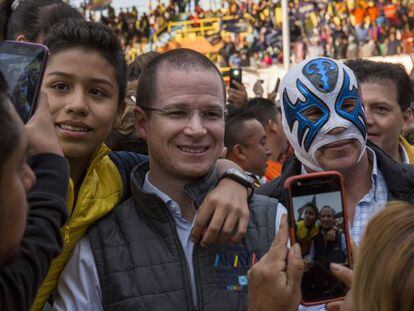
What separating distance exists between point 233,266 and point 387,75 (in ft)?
5.54

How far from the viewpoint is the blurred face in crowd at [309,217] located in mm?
1792

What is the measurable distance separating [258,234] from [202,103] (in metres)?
0.45

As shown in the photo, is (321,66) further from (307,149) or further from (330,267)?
(330,267)

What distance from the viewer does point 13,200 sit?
1.56 meters

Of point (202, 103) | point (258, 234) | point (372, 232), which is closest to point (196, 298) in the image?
point (258, 234)

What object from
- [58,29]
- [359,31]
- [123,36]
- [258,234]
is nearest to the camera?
[258,234]

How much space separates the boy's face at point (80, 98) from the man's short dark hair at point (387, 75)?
1.57 metres

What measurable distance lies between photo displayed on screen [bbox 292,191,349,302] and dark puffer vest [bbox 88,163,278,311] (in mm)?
454

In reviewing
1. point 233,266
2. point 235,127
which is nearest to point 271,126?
point 235,127

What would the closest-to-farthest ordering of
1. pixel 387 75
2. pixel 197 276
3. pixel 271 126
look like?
pixel 197 276, pixel 387 75, pixel 271 126

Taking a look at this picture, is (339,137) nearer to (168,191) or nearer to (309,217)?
(168,191)

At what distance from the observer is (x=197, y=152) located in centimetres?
237

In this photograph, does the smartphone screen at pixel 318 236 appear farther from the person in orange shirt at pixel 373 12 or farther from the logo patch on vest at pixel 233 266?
the person in orange shirt at pixel 373 12

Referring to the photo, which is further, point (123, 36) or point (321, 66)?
point (123, 36)
